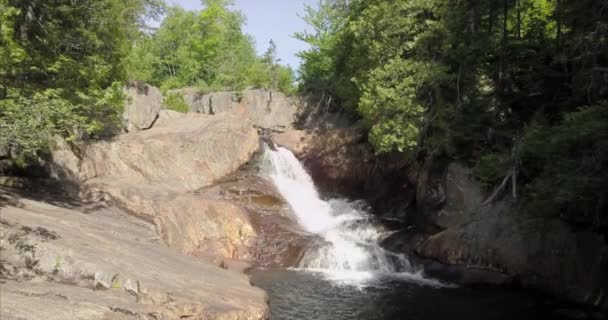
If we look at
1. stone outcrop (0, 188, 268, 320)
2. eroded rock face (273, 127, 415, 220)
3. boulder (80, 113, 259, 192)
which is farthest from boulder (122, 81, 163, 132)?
stone outcrop (0, 188, 268, 320)

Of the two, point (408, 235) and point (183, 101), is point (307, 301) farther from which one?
point (183, 101)

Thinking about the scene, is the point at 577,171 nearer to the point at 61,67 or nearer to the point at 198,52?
the point at 61,67

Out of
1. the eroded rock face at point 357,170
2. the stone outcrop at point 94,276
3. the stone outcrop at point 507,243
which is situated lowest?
the stone outcrop at point 94,276

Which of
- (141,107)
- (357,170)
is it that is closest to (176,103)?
(141,107)

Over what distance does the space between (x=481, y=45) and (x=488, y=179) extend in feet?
21.0

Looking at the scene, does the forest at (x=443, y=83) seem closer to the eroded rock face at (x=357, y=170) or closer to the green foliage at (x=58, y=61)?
the green foliage at (x=58, y=61)

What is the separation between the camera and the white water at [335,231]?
58.5ft

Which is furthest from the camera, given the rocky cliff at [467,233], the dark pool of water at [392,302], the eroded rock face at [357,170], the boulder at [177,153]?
the eroded rock face at [357,170]

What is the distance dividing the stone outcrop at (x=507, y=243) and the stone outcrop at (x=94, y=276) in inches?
331

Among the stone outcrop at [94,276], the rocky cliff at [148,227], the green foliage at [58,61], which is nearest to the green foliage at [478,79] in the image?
the rocky cliff at [148,227]

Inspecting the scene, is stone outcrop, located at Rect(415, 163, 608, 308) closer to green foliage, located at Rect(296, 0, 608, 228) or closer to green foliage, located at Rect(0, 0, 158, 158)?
green foliage, located at Rect(296, 0, 608, 228)

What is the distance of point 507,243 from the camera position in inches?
635

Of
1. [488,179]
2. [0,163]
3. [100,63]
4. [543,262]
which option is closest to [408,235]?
[488,179]

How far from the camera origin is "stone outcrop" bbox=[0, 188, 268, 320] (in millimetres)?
7461
